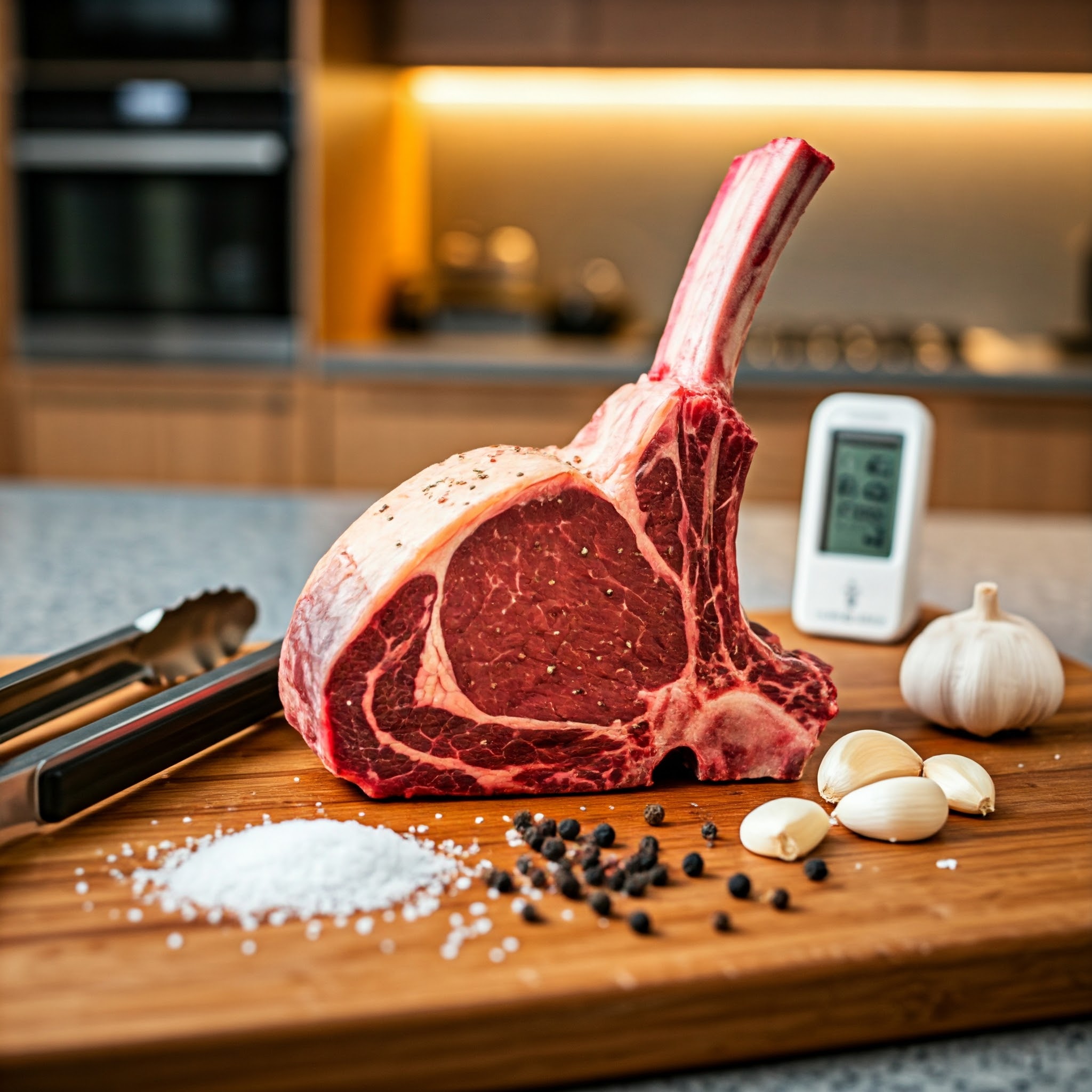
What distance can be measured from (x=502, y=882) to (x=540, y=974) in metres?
0.10

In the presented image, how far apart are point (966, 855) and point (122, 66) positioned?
322cm

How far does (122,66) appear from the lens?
10.8ft

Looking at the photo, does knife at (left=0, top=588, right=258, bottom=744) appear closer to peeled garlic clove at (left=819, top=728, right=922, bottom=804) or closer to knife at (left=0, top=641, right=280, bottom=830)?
knife at (left=0, top=641, right=280, bottom=830)

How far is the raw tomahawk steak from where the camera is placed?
0.83m

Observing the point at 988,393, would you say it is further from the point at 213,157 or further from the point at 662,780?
the point at 662,780

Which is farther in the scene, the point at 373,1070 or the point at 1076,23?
the point at 1076,23

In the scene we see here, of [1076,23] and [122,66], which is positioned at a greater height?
[1076,23]

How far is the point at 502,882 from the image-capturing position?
695mm

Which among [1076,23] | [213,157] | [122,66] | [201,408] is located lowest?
[201,408]

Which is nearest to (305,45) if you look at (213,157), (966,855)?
(213,157)

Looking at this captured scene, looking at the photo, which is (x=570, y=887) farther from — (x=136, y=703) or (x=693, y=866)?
(x=136, y=703)

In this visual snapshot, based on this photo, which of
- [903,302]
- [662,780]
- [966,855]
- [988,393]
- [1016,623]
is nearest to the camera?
[966,855]

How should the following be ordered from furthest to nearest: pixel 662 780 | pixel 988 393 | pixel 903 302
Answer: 1. pixel 903 302
2. pixel 988 393
3. pixel 662 780

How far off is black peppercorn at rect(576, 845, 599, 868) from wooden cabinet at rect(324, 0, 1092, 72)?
2986mm
